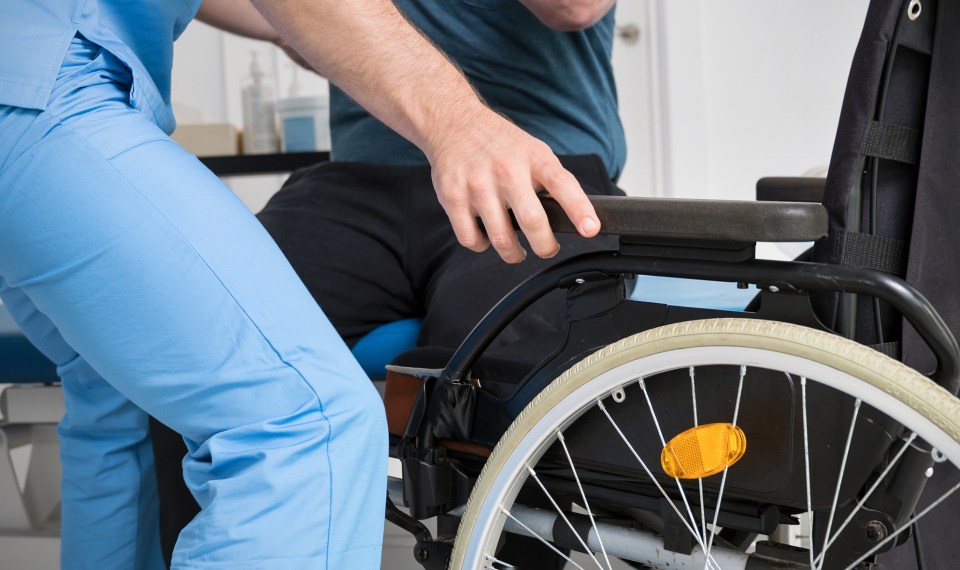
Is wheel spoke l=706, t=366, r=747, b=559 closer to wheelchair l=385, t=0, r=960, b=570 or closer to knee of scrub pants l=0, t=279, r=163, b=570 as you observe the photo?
wheelchair l=385, t=0, r=960, b=570

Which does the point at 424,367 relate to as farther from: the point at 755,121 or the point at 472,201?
the point at 755,121

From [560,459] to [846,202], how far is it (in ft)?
1.11

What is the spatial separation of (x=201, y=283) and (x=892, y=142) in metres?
0.58

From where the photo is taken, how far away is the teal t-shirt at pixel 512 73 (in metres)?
1.36

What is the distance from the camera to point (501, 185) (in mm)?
744

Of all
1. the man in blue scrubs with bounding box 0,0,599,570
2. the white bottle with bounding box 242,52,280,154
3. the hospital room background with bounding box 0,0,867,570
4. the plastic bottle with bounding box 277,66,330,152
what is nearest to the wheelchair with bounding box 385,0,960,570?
the man in blue scrubs with bounding box 0,0,599,570

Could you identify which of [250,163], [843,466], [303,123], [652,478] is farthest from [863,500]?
[303,123]

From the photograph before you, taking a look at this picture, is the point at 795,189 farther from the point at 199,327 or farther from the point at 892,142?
the point at 199,327

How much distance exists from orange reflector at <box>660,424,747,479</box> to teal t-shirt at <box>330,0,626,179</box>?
69 centimetres

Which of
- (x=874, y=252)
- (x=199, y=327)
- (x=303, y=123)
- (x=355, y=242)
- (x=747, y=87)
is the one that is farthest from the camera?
(x=747, y=87)

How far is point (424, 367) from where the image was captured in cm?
99

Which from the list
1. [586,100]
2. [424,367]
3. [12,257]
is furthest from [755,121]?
[12,257]

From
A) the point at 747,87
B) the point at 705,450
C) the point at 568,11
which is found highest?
the point at 747,87

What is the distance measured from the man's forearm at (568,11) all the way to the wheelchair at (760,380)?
1.80ft
